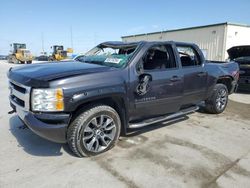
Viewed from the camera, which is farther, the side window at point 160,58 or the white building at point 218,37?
the white building at point 218,37

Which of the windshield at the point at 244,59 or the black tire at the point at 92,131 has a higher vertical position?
the windshield at the point at 244,59

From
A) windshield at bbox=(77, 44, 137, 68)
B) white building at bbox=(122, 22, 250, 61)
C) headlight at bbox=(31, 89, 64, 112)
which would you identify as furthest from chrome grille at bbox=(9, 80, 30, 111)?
white building at bbox=(122, 22, 250, 61)

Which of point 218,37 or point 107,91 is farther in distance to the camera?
point 218,37

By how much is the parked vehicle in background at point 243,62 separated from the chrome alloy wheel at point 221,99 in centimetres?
345

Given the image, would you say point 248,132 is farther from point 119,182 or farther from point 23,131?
point 23,131

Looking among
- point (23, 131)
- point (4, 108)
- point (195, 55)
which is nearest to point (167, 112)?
point (195, 55)

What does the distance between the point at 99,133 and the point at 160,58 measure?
1.95m

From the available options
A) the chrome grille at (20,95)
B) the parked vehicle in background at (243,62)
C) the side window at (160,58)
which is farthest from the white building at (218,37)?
the chrome grille at (20,95)

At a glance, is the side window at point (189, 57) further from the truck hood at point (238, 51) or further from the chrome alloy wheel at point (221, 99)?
the truck hood at point (238, 51)

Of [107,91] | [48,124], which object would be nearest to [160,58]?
[107,91]

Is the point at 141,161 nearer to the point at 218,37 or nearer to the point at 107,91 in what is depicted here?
the point at 107,91

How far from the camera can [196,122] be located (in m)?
5.47

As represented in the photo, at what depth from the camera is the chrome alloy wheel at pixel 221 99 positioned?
6.06 m

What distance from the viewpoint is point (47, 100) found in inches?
122
